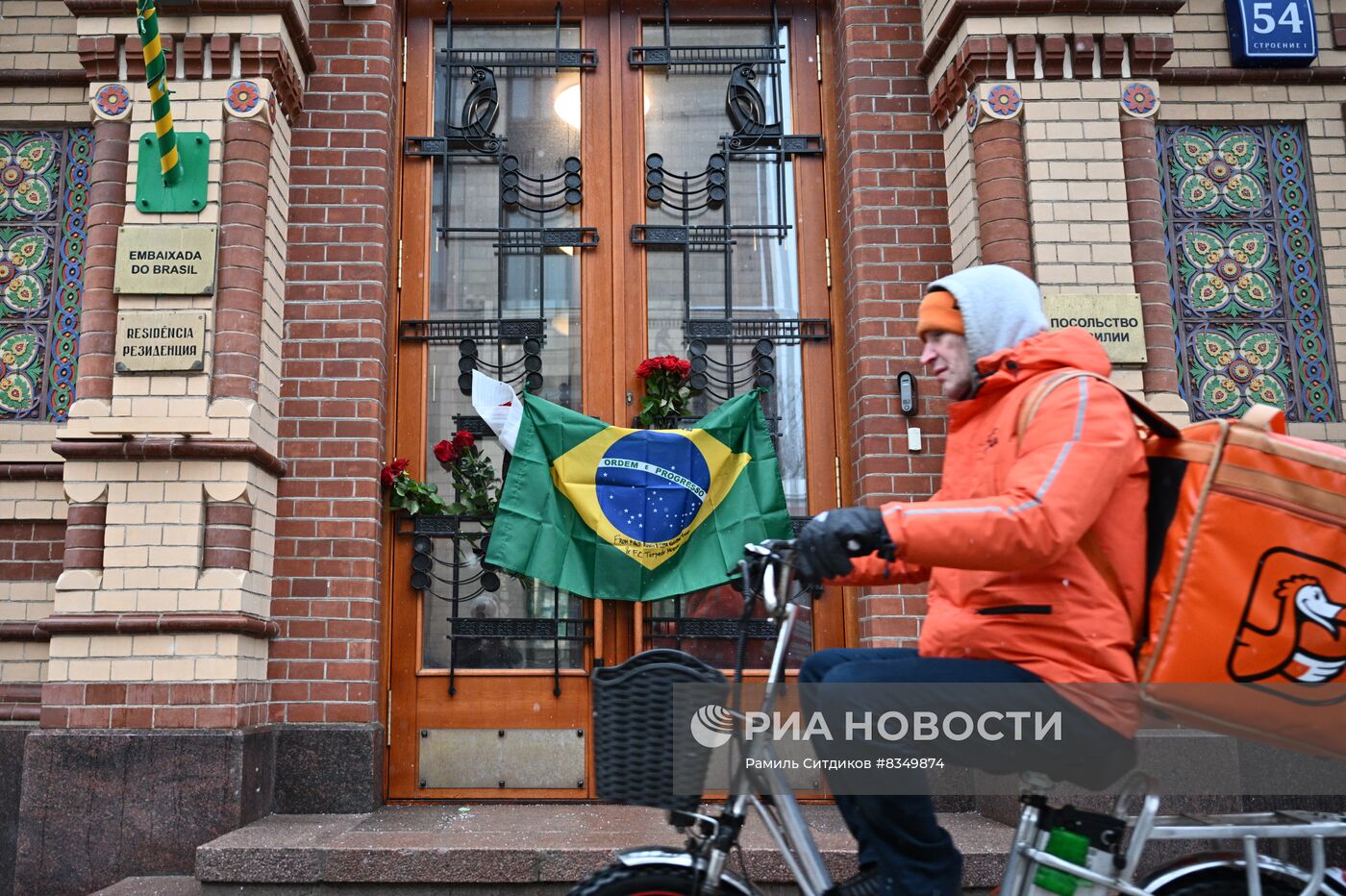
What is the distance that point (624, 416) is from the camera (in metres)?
6.07

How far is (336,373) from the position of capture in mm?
5805

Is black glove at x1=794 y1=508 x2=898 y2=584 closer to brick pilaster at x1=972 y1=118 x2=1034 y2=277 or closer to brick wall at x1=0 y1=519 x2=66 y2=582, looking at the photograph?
brick pilaster at x1=972 y1=118 x2=1034 y2=277

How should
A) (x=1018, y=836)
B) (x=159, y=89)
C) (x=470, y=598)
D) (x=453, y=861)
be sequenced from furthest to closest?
(x=470, y=598) → (x=159, y=89) → (x=453, y=861) → (x=1018, y=836)

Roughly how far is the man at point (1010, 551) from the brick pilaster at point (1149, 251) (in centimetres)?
305

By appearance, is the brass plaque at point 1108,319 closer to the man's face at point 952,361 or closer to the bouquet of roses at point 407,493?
the man's face at point 952,361

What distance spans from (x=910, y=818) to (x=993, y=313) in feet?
3.81

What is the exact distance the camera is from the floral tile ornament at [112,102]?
18.3 feet

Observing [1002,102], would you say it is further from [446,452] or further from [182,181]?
[182,181]

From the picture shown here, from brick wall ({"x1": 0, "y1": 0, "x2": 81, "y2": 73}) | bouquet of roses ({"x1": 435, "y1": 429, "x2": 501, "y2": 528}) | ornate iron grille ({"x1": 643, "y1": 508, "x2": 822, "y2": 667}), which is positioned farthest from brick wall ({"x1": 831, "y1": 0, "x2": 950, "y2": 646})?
brick wall ({"x1": 0, "y1": 0, "x2": 81, "y2": 73})

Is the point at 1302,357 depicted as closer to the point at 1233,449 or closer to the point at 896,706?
the point at 1233,449

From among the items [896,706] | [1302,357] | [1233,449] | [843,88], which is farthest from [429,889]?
[1302,357]

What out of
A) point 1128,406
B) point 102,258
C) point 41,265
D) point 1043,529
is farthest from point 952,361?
point 41,265

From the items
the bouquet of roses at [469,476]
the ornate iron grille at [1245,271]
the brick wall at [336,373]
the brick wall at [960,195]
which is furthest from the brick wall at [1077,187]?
the brick wall at [336,373]

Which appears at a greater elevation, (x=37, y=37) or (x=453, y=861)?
(x=37, y=37)
